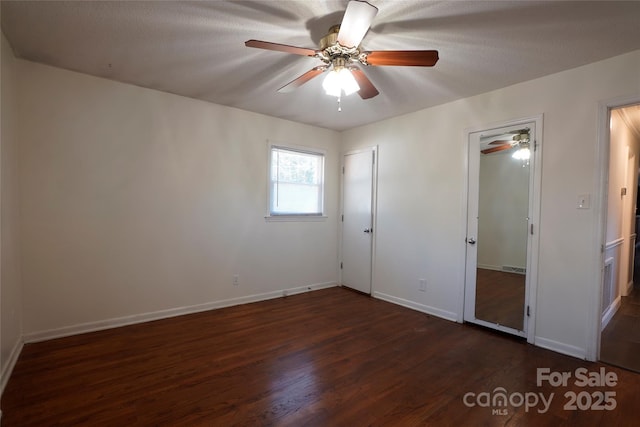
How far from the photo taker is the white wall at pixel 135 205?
8.91 feet

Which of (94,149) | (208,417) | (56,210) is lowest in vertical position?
(208,417)

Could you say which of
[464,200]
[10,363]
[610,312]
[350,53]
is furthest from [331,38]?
[610,312]

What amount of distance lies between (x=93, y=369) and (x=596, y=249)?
13.5 feet

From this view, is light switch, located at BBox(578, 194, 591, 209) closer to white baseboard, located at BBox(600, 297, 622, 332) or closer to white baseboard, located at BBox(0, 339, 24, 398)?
white baseboard, located at BBox(600, 297, 622, 332)

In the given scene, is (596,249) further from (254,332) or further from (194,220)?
(194,220)

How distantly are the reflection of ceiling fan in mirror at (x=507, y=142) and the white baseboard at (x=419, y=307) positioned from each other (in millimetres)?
1858

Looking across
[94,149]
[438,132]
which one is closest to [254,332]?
[94,149]

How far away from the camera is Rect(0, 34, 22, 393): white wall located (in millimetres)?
2125

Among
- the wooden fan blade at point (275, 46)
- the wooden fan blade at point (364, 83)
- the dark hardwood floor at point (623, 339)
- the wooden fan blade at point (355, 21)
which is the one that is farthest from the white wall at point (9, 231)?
the dark hardwood floor at point (623, 339)

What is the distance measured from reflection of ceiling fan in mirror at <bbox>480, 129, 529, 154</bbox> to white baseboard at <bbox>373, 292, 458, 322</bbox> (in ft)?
6.10

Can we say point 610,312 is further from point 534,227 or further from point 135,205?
point 135,205

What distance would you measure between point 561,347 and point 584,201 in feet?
4.27

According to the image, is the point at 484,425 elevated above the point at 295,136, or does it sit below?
below

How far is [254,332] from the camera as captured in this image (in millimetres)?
3029
